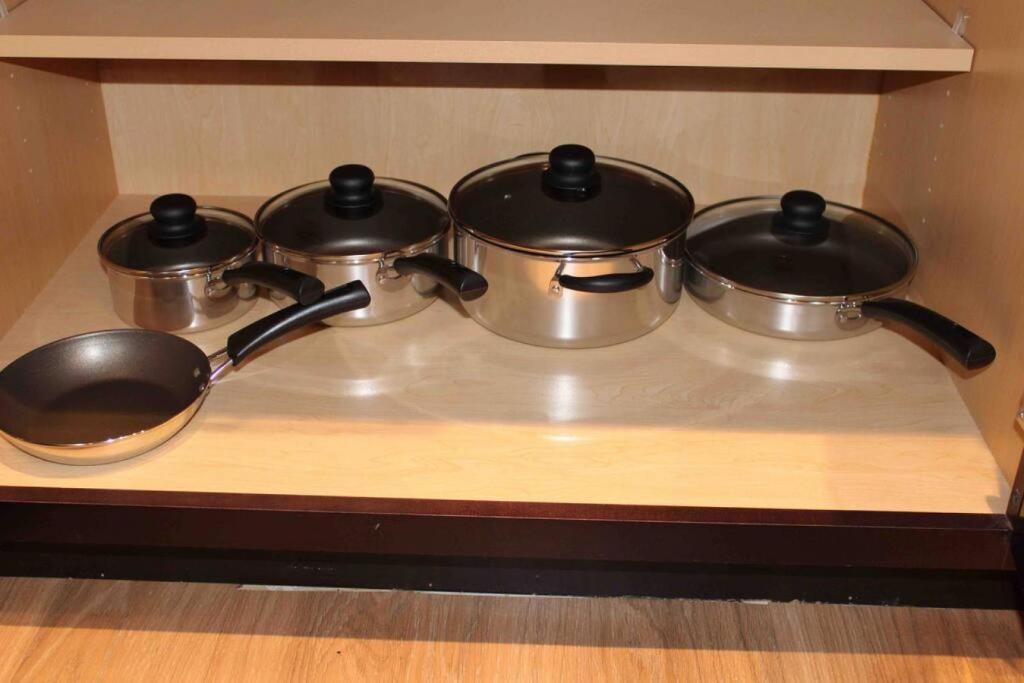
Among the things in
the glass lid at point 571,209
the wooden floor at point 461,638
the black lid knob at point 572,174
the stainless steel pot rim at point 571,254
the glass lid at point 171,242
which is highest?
the black lid knob at point 572,174

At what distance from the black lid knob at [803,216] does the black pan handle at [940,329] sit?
0.12 metres

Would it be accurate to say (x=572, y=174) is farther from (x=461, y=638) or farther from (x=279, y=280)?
(x=461, y=638)

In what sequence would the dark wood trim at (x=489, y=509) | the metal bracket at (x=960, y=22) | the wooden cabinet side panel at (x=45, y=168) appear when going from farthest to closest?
1. the wooden cabinet side panel at (x=45, y=168)
2. the metal bracket at (x=960, y=22)
3. the dark wood trim at (x=489, y=509)

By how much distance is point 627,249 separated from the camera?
106 centimetres

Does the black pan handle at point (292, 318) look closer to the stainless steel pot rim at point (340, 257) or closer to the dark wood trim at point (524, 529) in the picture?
the stainless steel pot rim at point (340, 257)

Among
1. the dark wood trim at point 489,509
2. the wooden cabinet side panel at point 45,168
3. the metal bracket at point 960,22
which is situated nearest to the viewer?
the dark wood trim at point 489,509

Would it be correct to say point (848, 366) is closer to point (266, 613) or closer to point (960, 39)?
point (960, 39)

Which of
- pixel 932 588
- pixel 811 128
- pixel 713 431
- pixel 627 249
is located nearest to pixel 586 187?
pixel 627 249

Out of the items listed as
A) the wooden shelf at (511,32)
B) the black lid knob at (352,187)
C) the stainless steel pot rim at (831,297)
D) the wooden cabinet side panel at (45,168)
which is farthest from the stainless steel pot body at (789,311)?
the wooden cabinet side panel at (45,168)

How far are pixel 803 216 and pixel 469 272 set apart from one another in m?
0.37

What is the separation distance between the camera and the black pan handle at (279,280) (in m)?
1.06

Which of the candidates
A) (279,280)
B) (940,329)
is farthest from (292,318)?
(940,329)

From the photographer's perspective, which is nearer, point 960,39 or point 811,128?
point 960,39

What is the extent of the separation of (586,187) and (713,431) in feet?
0.92
